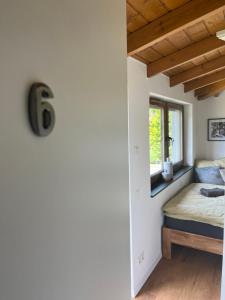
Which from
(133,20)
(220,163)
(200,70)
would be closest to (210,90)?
(220,163)

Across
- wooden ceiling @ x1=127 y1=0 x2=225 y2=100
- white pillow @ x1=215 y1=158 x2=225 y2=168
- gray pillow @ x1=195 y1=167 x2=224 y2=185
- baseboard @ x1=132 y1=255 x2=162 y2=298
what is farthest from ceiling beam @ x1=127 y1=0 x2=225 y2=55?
white pillow @ x1=215 y1=158 x2=225 y2=168

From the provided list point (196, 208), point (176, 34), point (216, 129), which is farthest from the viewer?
point (216, 129)

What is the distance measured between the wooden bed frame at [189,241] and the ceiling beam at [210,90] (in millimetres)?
2405

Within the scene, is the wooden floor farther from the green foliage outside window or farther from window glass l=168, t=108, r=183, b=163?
window glass l=168, t=108, r=183, b=163

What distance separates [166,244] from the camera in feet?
9.61

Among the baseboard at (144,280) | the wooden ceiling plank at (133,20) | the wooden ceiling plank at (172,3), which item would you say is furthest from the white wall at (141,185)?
the wooden ceiling plank at (172,3)

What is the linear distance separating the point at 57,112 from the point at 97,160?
0.25 metres

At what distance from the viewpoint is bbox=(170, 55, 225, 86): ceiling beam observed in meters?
2.80

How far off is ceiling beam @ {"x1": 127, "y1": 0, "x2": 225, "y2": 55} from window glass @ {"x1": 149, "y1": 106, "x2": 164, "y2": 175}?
137 cm

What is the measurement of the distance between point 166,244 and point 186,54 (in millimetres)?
2094

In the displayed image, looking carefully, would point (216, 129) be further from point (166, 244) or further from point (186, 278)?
point (186, 278)

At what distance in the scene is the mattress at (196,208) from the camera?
2.66 m

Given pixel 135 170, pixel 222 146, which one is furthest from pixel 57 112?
pixel 222 146

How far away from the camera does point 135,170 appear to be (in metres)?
2.28
